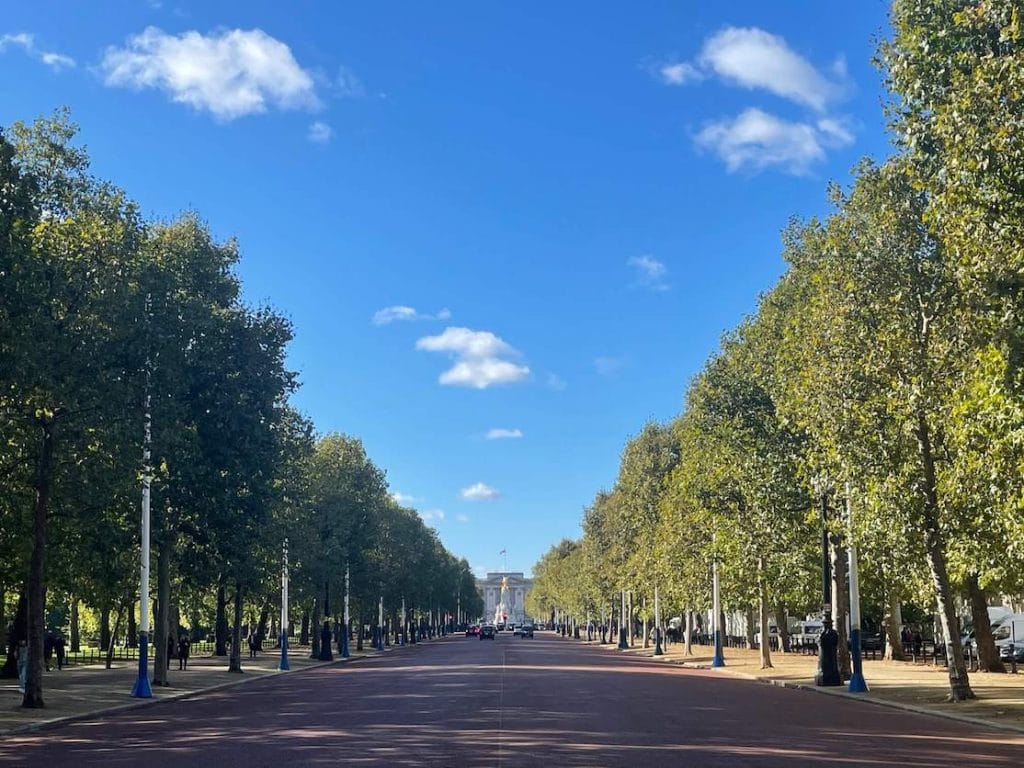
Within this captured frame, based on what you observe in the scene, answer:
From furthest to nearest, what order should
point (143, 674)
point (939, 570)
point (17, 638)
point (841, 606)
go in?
point (17, 638), point (841, 606), point (143, 674), point (939, 570)

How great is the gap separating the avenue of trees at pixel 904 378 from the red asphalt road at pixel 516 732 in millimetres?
4919

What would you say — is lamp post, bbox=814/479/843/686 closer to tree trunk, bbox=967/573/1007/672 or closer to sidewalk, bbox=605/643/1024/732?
sidewalk, bbox=605/643/1024/732

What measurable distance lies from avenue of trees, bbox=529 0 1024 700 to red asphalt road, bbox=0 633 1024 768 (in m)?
4.92

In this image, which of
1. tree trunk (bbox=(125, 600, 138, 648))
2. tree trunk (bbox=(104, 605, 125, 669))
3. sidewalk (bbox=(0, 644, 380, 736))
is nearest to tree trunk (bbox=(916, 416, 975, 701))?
sidewalk (bbox=(0, 644, 380, 736))

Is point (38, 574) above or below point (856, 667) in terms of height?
above

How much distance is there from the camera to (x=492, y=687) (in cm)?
3441

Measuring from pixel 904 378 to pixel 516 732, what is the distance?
14.0 metres

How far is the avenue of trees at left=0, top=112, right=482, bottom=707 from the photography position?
26.5 metres

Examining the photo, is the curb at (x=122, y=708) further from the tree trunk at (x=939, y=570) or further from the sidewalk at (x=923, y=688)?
the tree trunk at (x=939, y=570)

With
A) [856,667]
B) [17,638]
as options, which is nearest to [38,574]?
[17,638]

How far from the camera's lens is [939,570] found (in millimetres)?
29094

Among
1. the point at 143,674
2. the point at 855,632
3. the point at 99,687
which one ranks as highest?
the point at 855,632

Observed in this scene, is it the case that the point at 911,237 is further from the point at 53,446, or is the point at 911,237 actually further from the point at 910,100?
the point at 53,446

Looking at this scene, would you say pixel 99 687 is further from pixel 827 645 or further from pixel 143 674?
pixel 827 645
